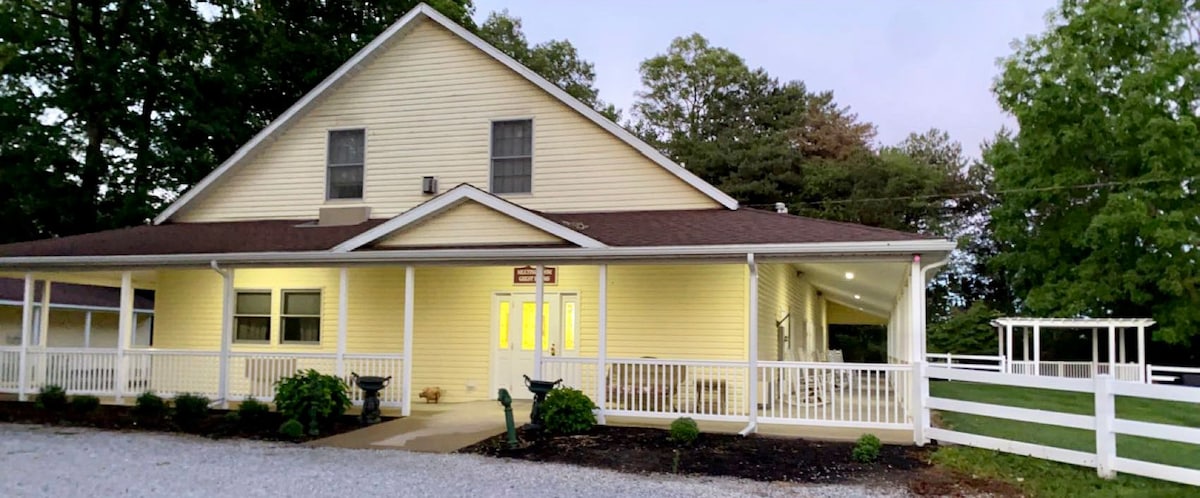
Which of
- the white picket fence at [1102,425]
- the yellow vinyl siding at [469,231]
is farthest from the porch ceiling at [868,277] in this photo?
the yellow vinyl siding at [469,231]

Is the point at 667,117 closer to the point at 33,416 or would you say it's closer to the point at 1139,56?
the point at 1139,56

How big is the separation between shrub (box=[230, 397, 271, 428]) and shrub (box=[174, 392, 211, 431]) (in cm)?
62

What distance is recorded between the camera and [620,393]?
38.8 feet

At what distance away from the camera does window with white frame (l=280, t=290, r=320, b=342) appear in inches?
572

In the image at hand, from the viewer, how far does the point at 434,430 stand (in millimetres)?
10711

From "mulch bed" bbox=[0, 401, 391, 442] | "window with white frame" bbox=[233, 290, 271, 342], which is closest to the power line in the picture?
"window with white frame" bbox=[233, 290, 271, 342]

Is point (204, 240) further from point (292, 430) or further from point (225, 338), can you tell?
point (292, 430)

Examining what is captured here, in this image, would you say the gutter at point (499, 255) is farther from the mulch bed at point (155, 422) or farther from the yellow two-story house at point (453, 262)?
the mulch bed at point (155, 422)

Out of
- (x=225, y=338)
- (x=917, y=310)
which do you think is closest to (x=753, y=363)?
(x=917, y=310)

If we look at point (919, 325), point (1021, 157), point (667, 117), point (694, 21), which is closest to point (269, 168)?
point (919, 325)

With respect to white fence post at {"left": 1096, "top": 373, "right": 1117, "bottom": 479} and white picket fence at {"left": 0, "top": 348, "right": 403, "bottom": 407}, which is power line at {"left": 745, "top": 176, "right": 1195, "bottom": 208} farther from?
white picket fence at {"left": 0, "top": 348, "right": 403, "bottom": 407}

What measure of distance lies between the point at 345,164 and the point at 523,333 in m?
4.47

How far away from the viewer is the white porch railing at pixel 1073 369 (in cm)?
2159

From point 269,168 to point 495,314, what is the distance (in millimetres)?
5135
